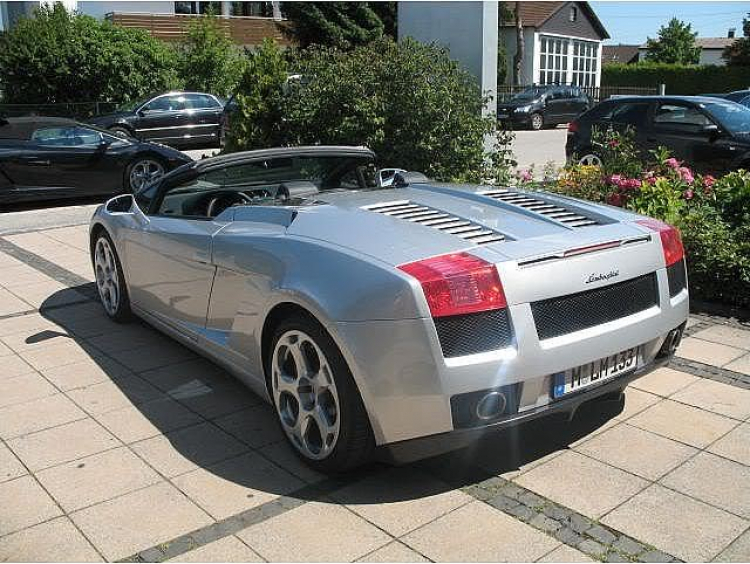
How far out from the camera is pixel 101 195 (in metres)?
11.8

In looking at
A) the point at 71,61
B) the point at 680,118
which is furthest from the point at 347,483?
the point at 71,61

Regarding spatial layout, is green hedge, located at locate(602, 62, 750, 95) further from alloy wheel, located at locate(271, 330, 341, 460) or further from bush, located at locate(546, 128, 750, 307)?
alloy wheel, located at locate(271, 330, 341, 460)

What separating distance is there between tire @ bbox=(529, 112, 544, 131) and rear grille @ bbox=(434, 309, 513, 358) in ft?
85.1

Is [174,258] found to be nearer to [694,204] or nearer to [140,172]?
[694,204]

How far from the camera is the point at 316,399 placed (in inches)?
134

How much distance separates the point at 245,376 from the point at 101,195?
873cm

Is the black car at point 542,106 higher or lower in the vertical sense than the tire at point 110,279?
higher

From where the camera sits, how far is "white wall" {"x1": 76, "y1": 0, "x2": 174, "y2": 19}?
3606cm

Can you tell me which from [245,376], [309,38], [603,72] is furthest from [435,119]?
[603,72]

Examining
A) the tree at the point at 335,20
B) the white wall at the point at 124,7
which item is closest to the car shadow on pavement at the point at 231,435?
the tree at the point at 335,20

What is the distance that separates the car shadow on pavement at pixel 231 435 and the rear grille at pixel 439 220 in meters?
0.82

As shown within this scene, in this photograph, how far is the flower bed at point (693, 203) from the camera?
18.9 ft

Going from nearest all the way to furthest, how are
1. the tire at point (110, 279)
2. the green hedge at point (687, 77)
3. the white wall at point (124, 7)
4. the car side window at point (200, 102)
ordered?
the tire at point (110, 279), the car side window at point (200, 102), the white wall at point (124, 7), the green hedge at point (687, 77)

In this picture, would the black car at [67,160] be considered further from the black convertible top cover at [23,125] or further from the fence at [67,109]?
the fence at [67,109]
